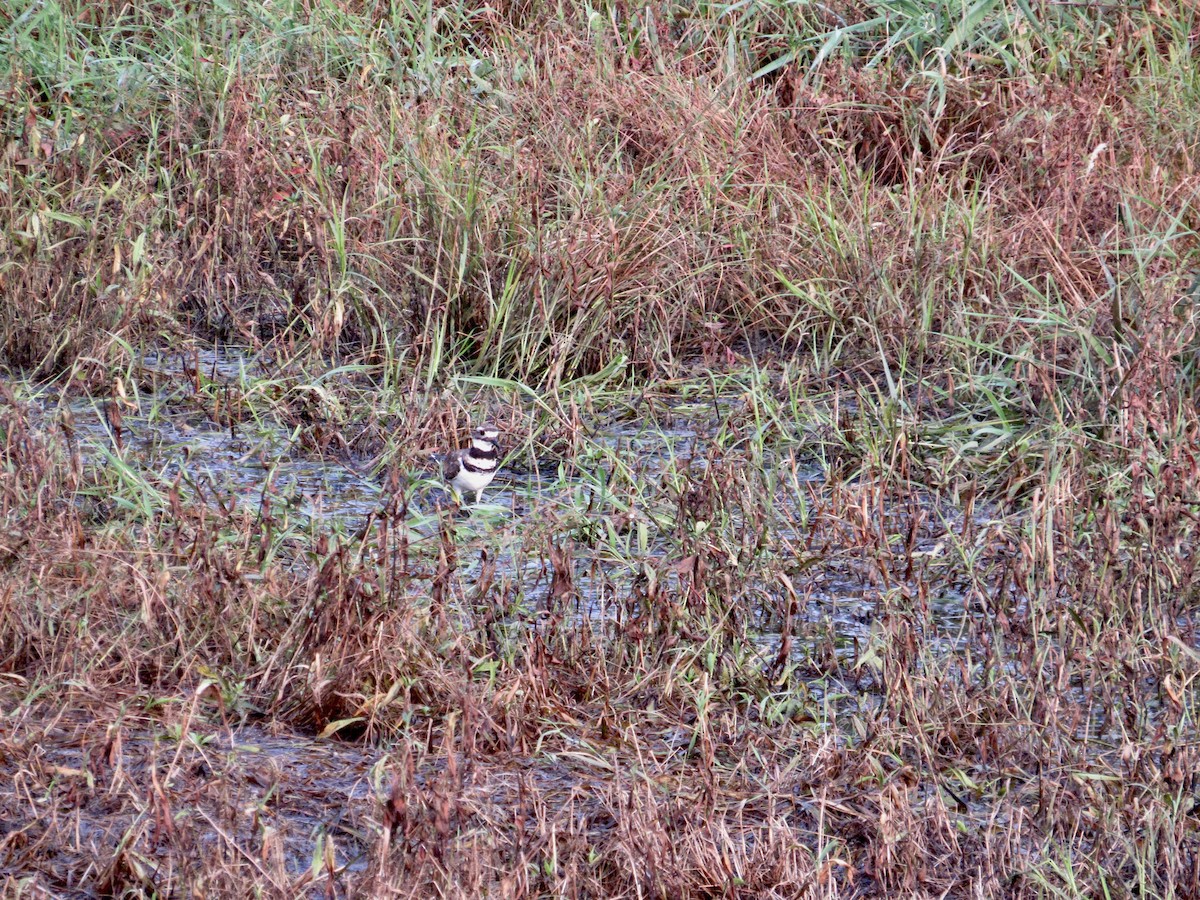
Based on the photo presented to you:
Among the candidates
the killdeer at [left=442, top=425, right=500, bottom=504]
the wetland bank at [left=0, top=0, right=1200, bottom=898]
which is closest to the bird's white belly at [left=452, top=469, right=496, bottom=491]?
the killdeer at [left=442, top=425, right=500, bottom=504]

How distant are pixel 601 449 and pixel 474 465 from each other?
48cm

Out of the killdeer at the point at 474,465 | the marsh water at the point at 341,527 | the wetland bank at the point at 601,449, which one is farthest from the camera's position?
the killdeer at the point at 474,465

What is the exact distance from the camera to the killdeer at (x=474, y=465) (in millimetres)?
4102

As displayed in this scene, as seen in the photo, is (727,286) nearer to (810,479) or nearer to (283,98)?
(810,479)

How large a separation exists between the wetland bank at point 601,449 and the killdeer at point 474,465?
12 cm

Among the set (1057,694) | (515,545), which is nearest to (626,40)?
(515,545)

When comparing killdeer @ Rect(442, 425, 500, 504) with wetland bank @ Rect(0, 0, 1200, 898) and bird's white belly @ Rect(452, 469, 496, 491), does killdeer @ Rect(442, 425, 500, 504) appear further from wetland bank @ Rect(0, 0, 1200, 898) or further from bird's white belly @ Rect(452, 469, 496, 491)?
wetland bank @ Rect(0, 0, 1200, 898)

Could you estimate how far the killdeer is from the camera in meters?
4.10

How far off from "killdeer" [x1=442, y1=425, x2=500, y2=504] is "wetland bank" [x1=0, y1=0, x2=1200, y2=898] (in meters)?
0.12

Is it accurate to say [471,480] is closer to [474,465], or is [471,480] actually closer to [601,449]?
[474,465]

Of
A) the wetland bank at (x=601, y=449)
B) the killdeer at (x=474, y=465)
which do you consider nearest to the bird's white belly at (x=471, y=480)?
the killdeer at (x=474, y=465)

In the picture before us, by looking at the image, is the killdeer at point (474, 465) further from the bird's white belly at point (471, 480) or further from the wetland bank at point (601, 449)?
the wetland bank at point (601, 449)

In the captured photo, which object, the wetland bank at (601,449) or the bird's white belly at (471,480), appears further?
the bird's white belly at (471,480)

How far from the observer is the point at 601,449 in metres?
4.45
